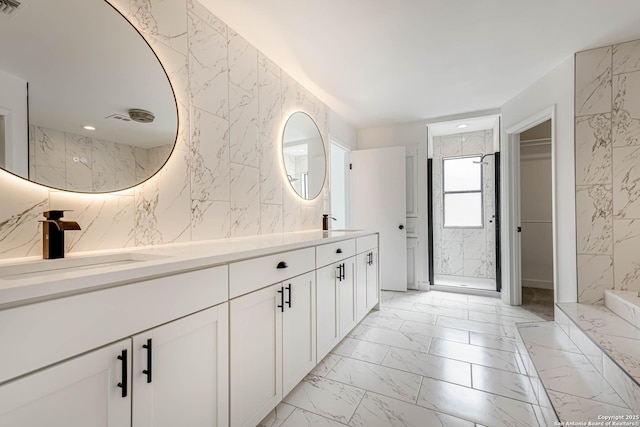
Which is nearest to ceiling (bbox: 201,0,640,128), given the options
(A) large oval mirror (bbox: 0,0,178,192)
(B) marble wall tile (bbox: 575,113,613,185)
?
(B) marble wall tile (bbox: 575,113,613,185)

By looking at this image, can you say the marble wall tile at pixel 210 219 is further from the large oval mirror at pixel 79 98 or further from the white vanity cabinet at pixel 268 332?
the white vanity cabinet at pixel 268 332

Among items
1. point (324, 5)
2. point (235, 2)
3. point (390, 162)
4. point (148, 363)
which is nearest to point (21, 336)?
point (148, 363)

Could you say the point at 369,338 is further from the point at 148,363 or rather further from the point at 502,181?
the point at 502,181

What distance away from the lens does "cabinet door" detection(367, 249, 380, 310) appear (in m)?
2.91

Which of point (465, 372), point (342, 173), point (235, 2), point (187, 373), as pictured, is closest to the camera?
point (187, 373)

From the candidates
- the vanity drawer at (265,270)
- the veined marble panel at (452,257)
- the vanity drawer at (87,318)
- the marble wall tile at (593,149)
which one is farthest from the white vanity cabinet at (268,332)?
the veined marble panel at (452,257)

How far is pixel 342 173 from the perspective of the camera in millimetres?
4312

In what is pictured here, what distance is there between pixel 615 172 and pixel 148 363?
3402mm

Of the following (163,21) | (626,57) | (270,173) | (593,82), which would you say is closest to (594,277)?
(593,82)

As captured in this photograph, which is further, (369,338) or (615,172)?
(369,338)

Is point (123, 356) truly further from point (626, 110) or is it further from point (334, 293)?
point (626, 110)

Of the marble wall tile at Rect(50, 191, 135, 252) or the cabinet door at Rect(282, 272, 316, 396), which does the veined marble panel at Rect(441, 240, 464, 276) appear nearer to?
the cabinet door at Rect(282, 272, 316, 396)

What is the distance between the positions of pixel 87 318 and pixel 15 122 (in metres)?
0.86

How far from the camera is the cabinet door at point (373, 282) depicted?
2910 mm
